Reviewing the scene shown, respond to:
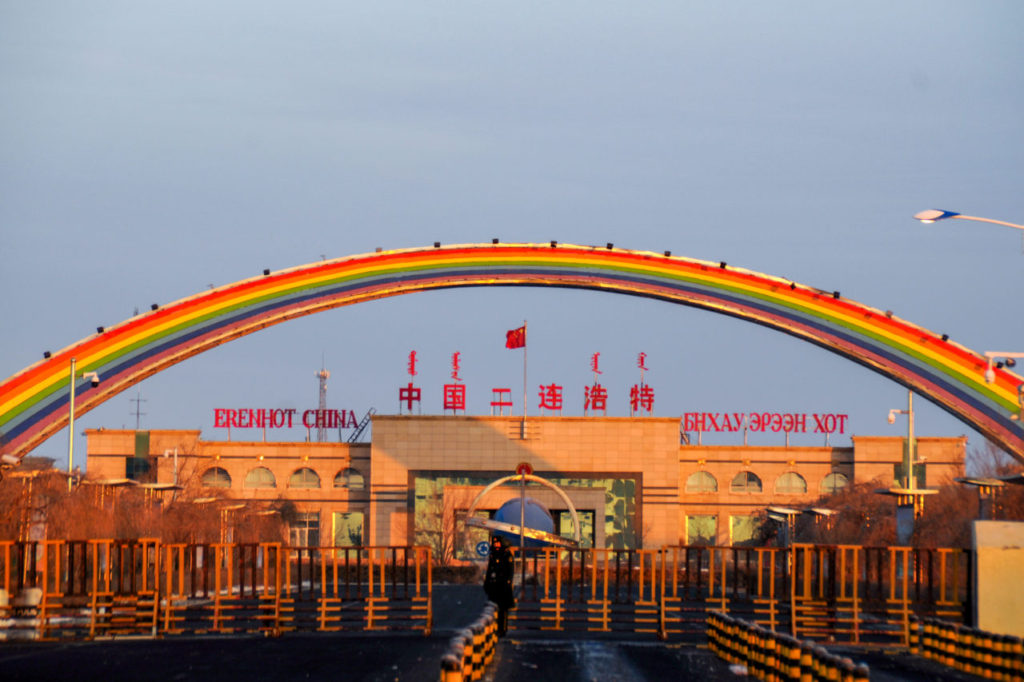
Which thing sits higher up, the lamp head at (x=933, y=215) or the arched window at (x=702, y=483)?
the lamp head at (x=933, y=215)

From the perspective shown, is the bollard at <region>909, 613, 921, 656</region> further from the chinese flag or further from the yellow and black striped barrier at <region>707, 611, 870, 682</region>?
the chinese flag

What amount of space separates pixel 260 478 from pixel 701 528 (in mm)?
Answer: 34324

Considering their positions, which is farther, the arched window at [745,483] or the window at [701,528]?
the arched window at [745,483]

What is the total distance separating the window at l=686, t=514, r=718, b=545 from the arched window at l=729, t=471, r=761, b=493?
9.57 ft

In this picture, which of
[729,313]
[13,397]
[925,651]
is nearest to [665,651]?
[925,651]

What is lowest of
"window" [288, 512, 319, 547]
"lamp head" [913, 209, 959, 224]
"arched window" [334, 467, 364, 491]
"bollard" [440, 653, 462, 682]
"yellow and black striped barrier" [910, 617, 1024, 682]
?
"window" [288, 512, 319, 547]

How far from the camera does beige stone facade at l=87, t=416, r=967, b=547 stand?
103062mm

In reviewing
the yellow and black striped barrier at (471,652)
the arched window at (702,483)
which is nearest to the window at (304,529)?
the arched window at (702,483)

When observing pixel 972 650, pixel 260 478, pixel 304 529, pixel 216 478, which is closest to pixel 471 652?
pixel 972 650

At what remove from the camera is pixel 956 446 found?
109 m

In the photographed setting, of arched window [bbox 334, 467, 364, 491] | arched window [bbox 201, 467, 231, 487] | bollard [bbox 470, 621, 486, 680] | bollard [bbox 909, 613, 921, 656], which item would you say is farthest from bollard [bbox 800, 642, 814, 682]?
arched window [bbox 201, 467, 231, 487]

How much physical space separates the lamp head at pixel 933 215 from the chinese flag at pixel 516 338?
192ft

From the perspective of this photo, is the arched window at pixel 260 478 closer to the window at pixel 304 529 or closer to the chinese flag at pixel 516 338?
the window at pixel 304 529

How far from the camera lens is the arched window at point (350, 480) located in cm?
10731
